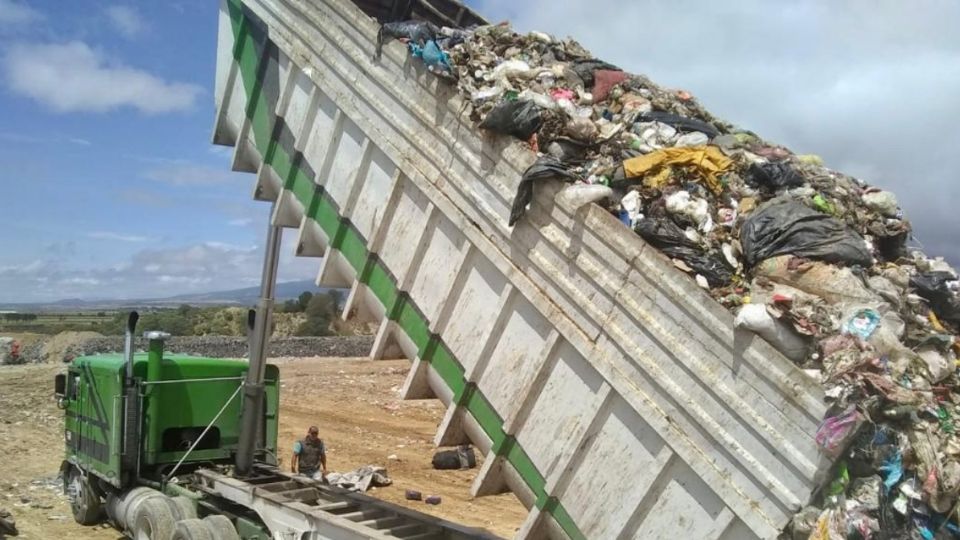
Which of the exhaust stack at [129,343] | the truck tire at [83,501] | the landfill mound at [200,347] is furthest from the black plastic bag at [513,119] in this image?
the landfill mound at [200,347]

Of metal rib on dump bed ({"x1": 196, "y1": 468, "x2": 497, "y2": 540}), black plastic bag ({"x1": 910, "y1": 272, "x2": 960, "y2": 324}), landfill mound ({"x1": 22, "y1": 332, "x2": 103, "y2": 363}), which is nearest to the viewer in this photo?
black plastic bag ({"x1": 910, "y1": 272, "x2": 960, "y2": 324})

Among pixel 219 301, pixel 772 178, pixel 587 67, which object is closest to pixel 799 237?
pixel 772 178

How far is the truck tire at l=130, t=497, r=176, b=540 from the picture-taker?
5.93 metres

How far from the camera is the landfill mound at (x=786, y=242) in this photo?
8.79 ft

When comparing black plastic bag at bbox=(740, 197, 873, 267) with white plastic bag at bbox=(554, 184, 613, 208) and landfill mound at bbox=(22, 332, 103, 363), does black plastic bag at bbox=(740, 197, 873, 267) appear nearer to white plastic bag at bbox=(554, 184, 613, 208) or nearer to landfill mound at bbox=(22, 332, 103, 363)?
white plastic bag at bbox=(554, 184, 613, 208)

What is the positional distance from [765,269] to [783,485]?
3.21 feet

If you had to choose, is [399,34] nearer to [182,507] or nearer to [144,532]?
[182,507]

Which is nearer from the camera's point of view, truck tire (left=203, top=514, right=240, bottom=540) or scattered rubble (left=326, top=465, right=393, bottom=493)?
truck tire (left=203, top=514, right=240, bottom=540)

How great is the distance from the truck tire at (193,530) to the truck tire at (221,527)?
25 mm

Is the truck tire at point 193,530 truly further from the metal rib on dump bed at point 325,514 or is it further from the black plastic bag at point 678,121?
the black plastic bag at point 678,121

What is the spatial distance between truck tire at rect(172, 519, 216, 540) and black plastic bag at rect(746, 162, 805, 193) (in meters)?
4.16

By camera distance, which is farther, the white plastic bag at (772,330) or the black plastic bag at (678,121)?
the black plastic bag at (678,121)

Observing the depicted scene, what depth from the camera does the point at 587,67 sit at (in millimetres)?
5043

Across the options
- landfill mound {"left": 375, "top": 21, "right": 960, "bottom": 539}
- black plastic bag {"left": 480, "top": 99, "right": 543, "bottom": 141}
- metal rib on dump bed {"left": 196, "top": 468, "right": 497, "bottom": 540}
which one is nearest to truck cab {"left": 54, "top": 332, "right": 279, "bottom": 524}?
metal rib on dump bed {"left": 196, "top": 468, "right": 497, "bottom": 540}
